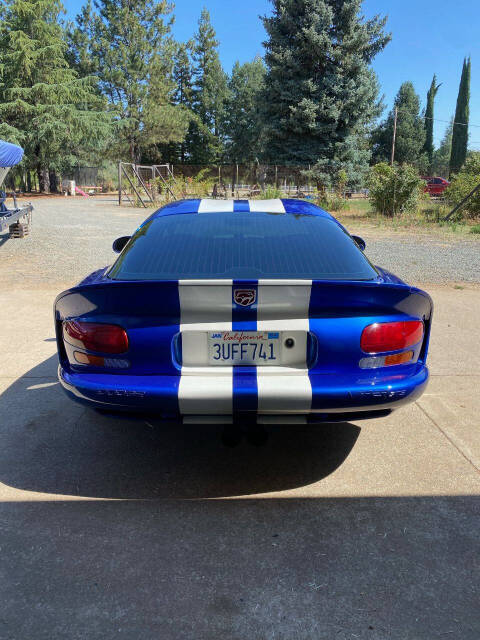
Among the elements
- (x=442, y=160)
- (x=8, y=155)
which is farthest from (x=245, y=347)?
(x=442, y=160)

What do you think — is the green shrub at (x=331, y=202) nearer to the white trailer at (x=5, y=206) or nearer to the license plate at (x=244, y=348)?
the white trailer at (x=5, y=206)

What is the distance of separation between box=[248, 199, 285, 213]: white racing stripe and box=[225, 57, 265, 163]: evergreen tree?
175ft

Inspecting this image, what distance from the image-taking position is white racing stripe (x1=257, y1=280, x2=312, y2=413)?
2391 mm

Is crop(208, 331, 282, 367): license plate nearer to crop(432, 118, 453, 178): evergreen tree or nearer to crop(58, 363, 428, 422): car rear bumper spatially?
crop(58, 363, 428, 422): car rear bumper

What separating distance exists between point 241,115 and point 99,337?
5772 cm

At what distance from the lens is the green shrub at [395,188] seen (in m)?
16.5

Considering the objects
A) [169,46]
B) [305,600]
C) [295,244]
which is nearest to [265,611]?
[305,600]

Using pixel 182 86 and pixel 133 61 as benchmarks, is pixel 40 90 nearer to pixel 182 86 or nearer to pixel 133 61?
pixel 133 61

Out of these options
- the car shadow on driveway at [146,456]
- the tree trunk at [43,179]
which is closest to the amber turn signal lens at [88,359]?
the car shadow on driveway at [146,456]

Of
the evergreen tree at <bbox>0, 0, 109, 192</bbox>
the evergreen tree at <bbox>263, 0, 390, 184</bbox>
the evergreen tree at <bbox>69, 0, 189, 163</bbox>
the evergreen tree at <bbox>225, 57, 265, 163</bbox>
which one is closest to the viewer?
the evergreen tree at <bbox>263, 0, 390, 184</bbox>

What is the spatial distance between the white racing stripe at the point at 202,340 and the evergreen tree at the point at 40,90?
1403 inches

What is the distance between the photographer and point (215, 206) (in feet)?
12.3

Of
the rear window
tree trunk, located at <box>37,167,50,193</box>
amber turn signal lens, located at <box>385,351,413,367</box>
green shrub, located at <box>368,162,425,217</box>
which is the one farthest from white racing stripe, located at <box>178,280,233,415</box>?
tree trunk, located at <box>37,167,50,193</box>

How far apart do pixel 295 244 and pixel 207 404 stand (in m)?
1.28
